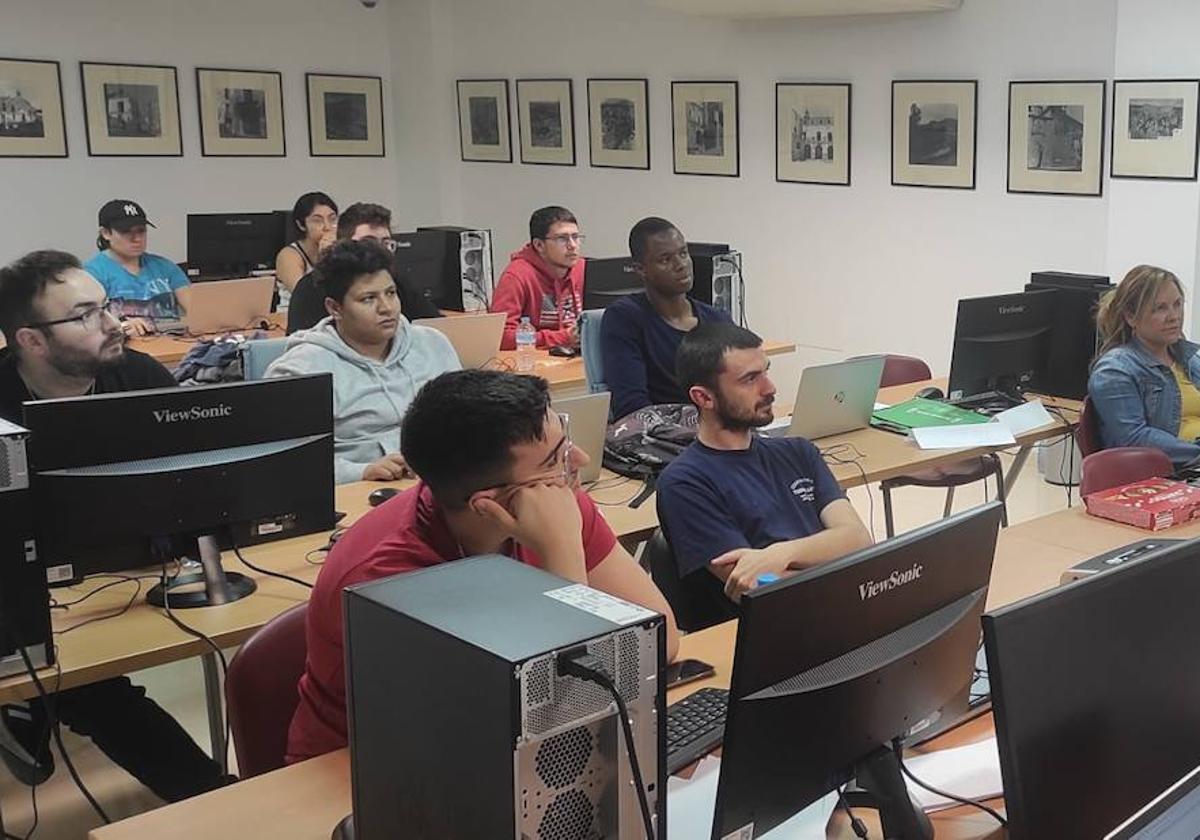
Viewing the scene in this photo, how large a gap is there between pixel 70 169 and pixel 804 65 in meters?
4.53

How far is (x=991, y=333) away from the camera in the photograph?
4.38 meters

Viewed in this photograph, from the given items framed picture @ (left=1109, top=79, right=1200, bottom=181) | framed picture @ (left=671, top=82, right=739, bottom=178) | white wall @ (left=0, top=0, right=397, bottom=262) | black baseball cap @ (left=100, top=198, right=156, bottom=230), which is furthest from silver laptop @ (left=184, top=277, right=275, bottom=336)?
framed picture @ (left=1109, top=79, right=1200, bottom=181)

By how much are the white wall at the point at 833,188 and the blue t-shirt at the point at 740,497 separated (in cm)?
347

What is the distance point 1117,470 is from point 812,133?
152 inches

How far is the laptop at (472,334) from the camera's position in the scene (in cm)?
451

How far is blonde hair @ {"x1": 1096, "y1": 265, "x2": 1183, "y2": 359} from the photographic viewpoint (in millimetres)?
3986

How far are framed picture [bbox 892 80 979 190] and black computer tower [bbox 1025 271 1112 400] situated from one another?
1.74m

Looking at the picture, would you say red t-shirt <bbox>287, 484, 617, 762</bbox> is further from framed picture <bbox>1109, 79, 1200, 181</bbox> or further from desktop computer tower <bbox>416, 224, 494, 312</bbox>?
framed picture <bbox>1109, 79, 1200, 181</bbox>

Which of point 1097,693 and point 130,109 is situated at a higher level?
point 130,109

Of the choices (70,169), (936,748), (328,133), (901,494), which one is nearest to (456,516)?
(936,748)

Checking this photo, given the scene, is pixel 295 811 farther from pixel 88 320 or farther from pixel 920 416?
pixel 920 416

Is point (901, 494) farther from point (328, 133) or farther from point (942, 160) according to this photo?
point (328, 133)

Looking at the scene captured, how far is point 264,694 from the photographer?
2.02m

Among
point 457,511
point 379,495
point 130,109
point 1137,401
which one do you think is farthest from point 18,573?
point 130,109
